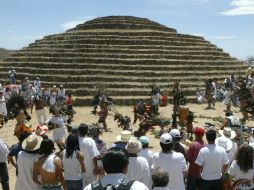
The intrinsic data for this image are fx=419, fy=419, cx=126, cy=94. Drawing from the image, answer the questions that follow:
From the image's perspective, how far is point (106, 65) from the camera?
24094mm

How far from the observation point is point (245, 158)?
4.73 m

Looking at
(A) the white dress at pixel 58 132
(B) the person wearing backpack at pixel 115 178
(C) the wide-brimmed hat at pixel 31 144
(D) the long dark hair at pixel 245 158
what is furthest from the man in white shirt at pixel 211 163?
(A) the white dress at pixel 58 132

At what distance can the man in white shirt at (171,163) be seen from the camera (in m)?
4.97

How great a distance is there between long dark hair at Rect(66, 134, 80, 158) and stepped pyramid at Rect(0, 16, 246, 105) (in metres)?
16.2

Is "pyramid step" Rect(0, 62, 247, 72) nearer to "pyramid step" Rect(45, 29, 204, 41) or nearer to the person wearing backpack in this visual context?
"pyramid step" Rect(45, 29, 204, 41)

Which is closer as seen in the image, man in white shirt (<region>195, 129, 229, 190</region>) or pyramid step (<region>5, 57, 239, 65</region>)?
man in white shirt (<region>195, 129, 229, 190</region>)

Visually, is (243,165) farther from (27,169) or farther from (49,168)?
(27,169)

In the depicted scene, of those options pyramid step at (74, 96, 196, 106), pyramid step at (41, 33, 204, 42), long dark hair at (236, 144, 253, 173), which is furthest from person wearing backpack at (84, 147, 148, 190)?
pyramid step at (41, 33, 204, 42)

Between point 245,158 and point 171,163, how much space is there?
0.85 m

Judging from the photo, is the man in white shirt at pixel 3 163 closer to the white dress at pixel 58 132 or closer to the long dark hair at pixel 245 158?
the white dress at pixel 58 132

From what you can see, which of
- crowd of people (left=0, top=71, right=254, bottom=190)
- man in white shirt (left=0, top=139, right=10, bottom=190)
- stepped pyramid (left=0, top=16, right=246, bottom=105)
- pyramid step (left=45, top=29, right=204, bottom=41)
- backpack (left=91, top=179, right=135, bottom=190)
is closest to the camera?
backpack (left=91, top=179, right=135, bottom=190)

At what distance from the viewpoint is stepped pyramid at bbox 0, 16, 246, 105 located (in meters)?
23.1

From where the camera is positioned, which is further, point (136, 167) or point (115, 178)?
point (136, 167)

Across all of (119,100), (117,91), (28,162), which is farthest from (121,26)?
(28,162)
